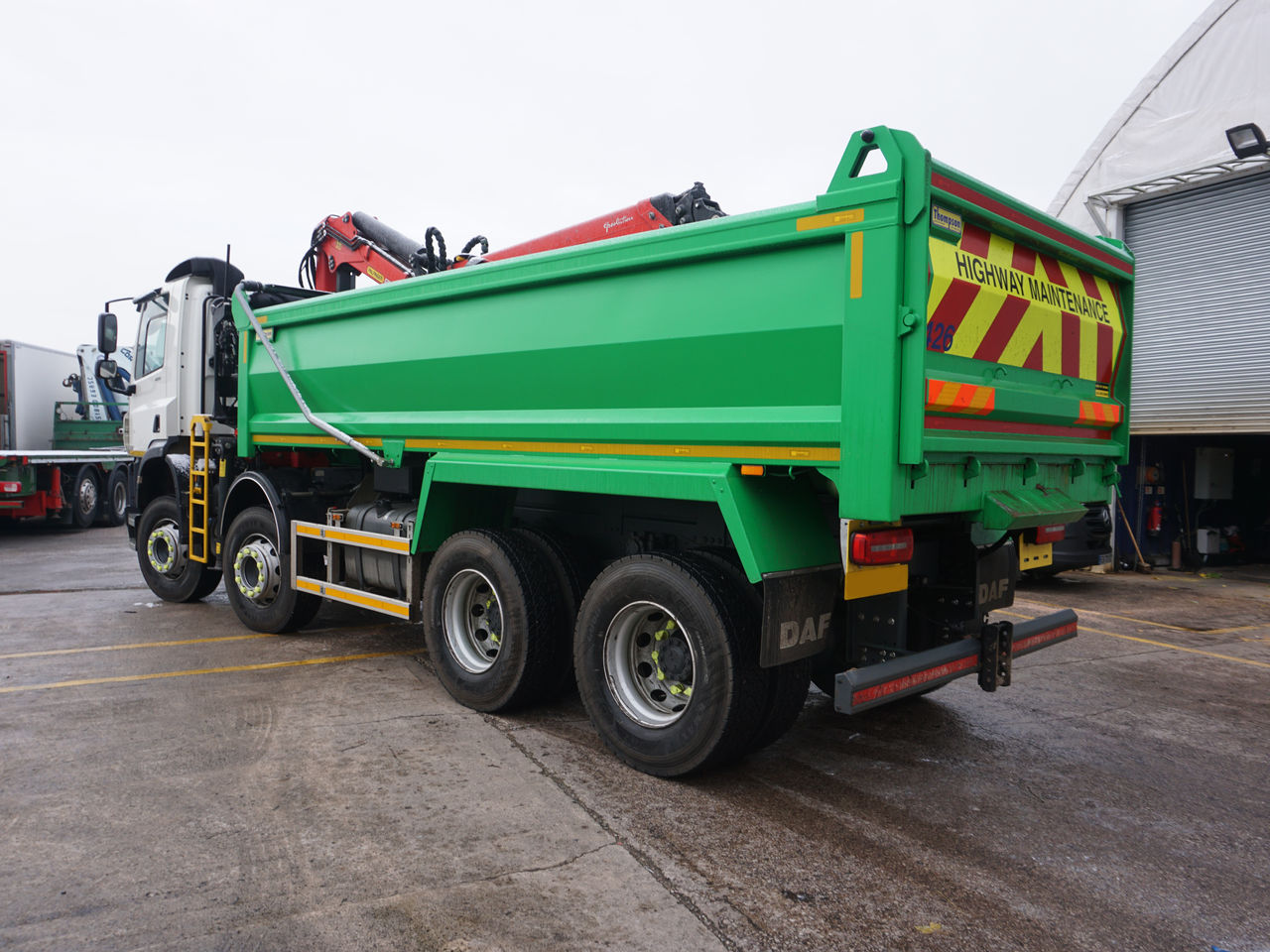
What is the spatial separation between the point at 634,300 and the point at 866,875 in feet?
8.81

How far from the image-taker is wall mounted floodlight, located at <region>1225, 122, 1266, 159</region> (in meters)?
10.6

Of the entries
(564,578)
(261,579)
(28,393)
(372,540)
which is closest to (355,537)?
(372,540)

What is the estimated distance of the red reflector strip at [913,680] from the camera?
3621 millimetres

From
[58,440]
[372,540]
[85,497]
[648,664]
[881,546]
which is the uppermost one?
[58,440]

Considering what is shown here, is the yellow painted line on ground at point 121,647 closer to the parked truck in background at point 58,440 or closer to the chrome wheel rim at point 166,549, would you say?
the chrome wheel rim at point 166,549

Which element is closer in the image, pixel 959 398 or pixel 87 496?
pixel 959 398

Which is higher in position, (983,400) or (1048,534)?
A: (983,400)

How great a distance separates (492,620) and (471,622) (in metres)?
→ 0.19

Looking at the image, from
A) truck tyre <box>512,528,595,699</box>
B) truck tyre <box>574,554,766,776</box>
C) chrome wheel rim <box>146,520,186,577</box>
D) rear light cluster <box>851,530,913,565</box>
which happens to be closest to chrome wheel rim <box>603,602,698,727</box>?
truck tyre <box>574,554,766,776</box>

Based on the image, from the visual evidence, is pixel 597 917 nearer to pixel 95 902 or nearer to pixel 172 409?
pixel 95 902

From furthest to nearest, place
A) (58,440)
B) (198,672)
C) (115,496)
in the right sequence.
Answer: (115,496) < (58,440) < (198,672)

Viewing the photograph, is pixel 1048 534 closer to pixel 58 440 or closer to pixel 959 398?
pixel 959 398

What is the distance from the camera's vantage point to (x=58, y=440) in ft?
53.9

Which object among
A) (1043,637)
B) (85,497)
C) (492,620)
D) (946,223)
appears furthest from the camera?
(85,497)
